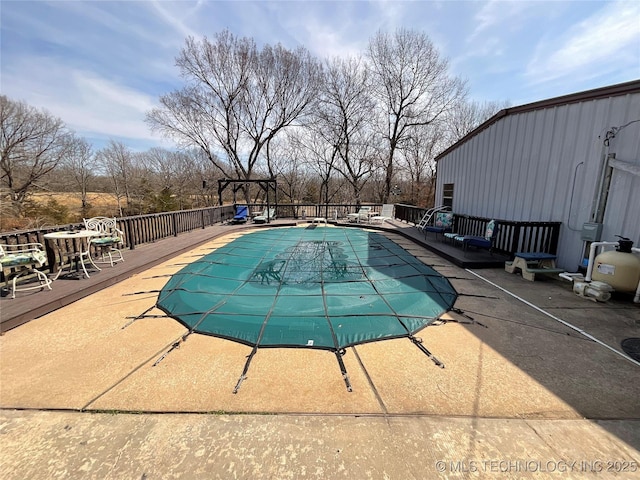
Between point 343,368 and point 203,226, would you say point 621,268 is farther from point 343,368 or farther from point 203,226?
→ point 203,226

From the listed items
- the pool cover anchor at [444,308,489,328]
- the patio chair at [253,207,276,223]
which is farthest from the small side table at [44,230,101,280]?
the patio chair at [253,207,276,223]

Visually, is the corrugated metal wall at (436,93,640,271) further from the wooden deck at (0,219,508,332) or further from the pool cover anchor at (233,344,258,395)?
the pool cover anchor at (233,344,258,395)

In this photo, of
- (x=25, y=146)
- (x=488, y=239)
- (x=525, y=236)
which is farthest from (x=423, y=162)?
(x=25, y=146)

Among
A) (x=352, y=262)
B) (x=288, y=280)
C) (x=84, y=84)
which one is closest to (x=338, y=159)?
(x=84, y=84)

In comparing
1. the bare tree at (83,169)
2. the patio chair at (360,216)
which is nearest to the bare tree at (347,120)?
the patio chair at (360,216)

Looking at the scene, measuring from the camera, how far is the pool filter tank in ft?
10.5

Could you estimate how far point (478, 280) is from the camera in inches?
167

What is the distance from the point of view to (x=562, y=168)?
4.43 m

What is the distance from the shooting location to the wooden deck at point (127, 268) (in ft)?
9.70

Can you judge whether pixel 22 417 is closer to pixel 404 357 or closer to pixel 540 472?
pixel 404 357

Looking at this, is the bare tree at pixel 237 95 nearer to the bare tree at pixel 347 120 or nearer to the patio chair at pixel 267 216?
the bare tree at pixel 347 120

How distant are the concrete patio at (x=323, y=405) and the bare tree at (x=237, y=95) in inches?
623

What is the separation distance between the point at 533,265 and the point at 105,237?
7350 mm

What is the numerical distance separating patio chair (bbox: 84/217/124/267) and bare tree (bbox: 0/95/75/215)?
14.4m
